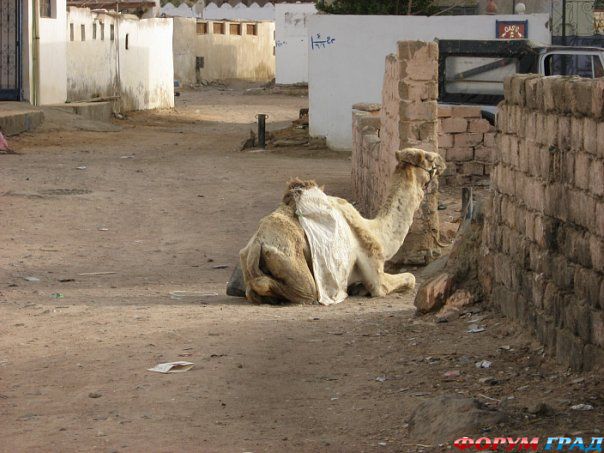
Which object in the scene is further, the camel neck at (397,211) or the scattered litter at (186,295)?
the scattered litter at (186,295)

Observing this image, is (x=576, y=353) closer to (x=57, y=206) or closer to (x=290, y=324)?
(x=290, y=324)

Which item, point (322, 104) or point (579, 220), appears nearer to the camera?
point (579, 220)

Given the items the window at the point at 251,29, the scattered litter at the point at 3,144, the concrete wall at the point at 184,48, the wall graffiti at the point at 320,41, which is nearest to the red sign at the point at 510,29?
the wall graffiti at the point at 320,41

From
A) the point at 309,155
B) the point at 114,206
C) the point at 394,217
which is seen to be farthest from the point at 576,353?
the point at 309,155

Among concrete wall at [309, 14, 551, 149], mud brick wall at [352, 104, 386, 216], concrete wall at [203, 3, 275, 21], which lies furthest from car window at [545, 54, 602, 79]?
concrete wall at [203, 3, 275, 21]

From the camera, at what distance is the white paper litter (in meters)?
9.00

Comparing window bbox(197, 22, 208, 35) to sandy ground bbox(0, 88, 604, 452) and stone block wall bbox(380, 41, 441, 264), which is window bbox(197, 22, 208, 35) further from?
stone block wall bbox(380, 41, 441, 264)

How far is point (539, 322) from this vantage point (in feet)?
21.0

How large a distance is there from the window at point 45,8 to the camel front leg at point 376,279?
736 inches

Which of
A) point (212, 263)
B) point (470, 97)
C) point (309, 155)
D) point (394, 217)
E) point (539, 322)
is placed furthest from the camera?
point (309, 155)

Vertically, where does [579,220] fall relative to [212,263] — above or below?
above

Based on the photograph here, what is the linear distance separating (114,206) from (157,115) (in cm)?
1728

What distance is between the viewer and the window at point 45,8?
2631cm

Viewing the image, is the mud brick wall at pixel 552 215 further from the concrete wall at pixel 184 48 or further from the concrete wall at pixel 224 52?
the concrete wall at pixel 224 52
